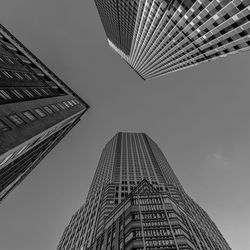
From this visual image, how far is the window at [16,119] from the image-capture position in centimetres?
3434

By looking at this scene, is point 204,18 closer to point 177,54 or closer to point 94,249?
point 177,54

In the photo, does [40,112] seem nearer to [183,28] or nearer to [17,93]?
[17,93]

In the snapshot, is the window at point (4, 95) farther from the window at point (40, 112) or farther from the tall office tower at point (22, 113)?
the window at point (40, 112)

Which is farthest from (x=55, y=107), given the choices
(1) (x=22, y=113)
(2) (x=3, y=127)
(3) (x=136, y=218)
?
(3) (x=136, y=218)

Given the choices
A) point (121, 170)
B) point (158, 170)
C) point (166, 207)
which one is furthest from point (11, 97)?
point (158, 170)

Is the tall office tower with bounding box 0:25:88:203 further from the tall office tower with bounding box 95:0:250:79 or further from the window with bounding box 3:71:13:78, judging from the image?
the tall office tower with bounding box 95:0:250:79

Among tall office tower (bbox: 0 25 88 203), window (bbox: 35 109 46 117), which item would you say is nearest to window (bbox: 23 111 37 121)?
tall office tower (bbox: 0 25 88 203)

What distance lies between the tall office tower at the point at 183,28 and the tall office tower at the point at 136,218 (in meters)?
43.1

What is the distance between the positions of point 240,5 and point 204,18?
12.1m

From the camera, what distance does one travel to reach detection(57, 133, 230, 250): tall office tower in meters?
56.3

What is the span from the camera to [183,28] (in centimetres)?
6259

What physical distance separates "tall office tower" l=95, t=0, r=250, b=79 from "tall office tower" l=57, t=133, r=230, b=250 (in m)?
43.1

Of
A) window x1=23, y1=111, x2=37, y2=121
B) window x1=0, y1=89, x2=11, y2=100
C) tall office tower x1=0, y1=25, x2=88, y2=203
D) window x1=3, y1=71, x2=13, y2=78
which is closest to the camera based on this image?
tall office tower x1=0, y1=25, x2=88, y2=203

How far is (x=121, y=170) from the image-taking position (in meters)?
145
